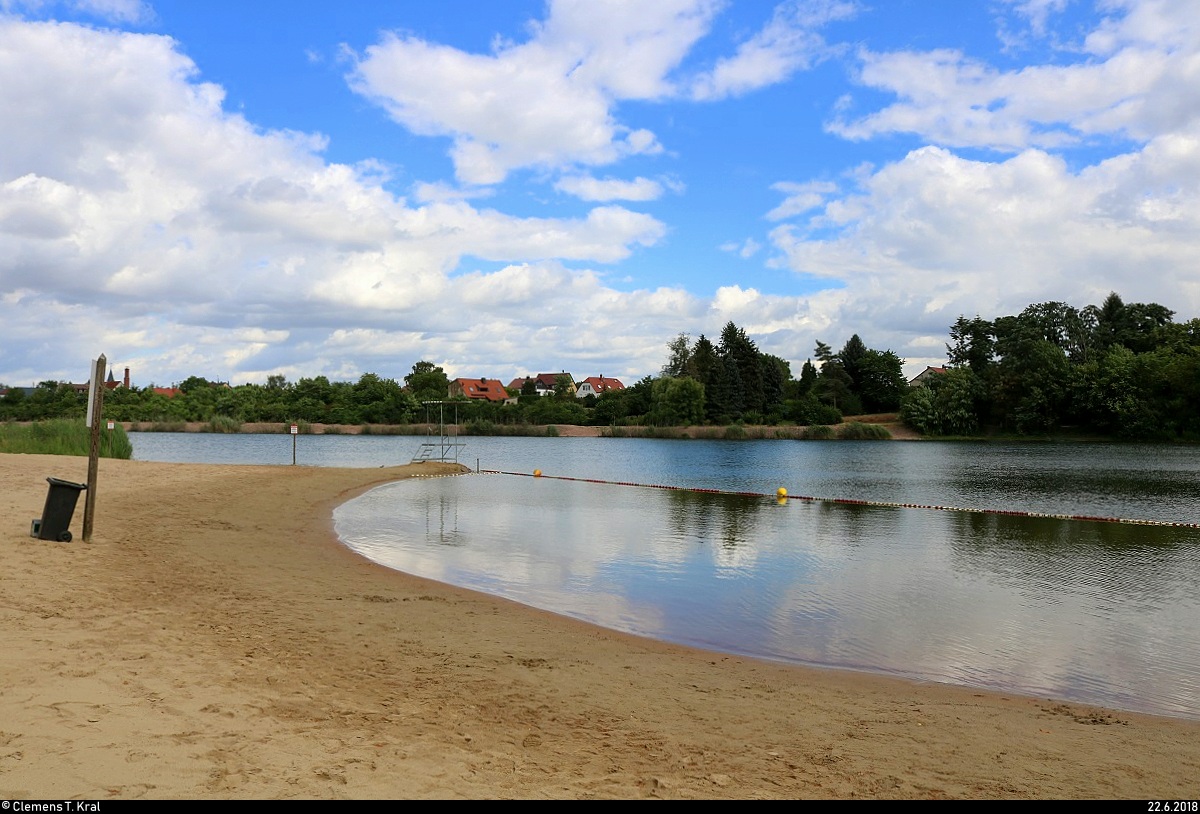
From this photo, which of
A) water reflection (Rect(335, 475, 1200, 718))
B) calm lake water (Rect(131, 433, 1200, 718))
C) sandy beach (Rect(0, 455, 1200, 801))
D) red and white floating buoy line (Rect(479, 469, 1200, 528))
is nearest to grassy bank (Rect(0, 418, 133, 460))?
calm lake water (Rect(131, 433, 1200, 718))

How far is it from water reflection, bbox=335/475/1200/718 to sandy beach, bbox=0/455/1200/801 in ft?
3.83

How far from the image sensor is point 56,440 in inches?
1254

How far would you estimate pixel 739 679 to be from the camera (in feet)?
26.3

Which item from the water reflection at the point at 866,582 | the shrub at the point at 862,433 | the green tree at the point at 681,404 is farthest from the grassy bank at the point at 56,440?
the shrub at the point at 862,433

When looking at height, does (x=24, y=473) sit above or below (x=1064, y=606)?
above

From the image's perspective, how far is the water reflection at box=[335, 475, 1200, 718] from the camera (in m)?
9.35

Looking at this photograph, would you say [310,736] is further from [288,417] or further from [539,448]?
[288,417]

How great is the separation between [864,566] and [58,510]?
47.3 feet

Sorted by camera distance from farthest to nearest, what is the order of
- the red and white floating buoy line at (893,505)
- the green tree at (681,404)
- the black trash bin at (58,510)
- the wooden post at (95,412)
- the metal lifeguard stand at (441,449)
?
the green tree at (681,404)
the metal lifeguard stand at (441,449)
the red and white floating buoy line at (893,505)
the wooden post at (95,412)
the black trash bin at (58,510)

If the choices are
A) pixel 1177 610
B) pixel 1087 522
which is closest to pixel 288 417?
pixel 1087 522

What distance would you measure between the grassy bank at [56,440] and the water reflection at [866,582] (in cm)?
1491

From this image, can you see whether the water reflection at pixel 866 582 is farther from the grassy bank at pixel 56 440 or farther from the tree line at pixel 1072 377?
the tree line at pixel 1072 377

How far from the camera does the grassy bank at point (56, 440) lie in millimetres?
31108

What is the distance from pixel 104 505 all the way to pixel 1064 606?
65.1ft
